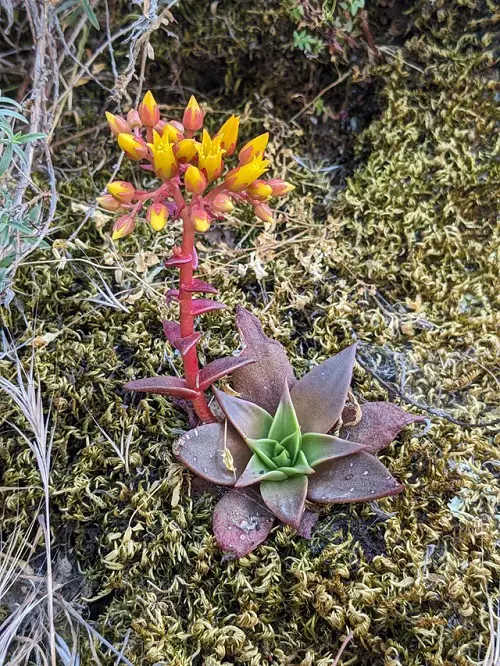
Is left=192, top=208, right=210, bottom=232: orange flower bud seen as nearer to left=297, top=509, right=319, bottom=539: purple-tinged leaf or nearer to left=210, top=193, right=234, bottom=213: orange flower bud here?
left=210, top=193, right=234, bottom=213: orange flower bud

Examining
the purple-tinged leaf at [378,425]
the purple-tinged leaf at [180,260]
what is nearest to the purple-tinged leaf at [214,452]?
the purple-tinged leaf at [378,425]

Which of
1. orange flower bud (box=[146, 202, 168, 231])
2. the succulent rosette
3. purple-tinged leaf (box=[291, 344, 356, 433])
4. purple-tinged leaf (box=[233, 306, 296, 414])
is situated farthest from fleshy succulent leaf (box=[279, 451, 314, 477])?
orange flower bud (box=[146, 202, 168, 231])

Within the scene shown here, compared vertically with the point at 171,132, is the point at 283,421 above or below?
below

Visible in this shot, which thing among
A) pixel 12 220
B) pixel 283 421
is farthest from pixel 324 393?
pixel 12 220

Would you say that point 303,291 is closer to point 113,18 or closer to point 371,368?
point 371,368

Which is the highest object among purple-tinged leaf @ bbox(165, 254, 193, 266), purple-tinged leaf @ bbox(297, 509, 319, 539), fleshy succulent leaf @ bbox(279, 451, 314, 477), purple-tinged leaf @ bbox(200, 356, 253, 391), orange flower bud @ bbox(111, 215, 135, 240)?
orange flower bud @ bbox(111, 215, 135, 240)

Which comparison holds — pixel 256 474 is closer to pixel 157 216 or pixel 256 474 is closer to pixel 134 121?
pixel 157 216

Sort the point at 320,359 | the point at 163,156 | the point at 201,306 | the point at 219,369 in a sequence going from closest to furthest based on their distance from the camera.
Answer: the point at 163,156 → the point at 201,306 → the point at 219,369 → the point at 320,359
